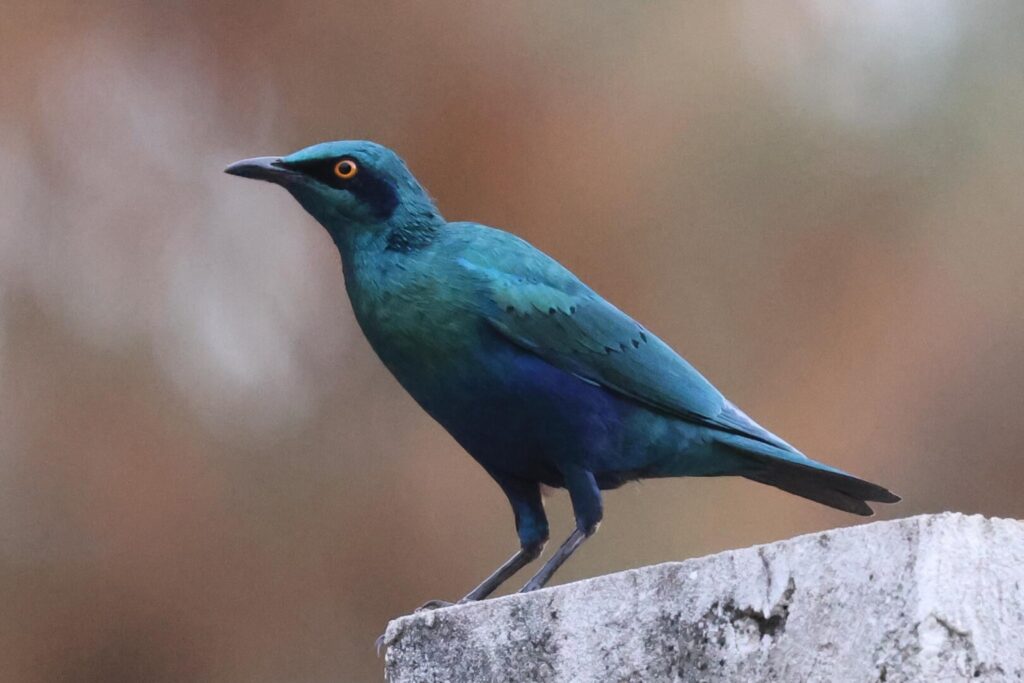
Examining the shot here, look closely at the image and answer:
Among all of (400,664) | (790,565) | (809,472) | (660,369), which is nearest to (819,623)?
(790,565)

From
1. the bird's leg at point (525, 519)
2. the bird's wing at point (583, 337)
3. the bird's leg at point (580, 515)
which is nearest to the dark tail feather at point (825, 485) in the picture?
the bird's wing at point (583, 337)

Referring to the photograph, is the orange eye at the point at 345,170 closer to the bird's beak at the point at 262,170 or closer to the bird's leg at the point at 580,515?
the bird's beak at the point at 262,170

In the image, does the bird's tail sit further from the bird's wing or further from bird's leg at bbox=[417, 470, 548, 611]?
bird's leg at bbox=[417, 470, 548, 611]

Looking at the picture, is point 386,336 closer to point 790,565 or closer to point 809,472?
point 809,472

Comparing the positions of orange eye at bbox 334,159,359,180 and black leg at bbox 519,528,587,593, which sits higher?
orange eye at bbox 334,159,359,180

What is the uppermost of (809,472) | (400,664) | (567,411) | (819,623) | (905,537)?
(809,472)

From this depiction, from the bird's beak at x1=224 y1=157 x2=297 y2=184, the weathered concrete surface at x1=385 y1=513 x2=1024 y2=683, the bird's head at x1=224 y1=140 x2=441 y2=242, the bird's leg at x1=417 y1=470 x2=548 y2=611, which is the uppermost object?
the bird's head at x1=224 y1=140 x2=441 y2=242

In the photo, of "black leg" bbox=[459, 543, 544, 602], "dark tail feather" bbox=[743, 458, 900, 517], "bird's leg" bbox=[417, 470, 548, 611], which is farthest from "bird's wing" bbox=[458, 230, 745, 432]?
"black leg" bbox=[459, 543, 544, 602]

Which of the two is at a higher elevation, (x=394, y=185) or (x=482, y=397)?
(x=394, y=185)
